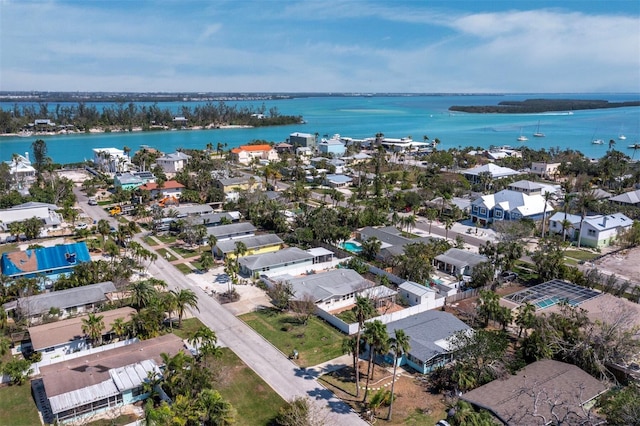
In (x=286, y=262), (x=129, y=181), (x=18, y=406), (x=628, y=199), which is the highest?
(x=129, y=181)

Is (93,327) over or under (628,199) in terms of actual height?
over

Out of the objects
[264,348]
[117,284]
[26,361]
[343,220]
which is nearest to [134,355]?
[26,361]

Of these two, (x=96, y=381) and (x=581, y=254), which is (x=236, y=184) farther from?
(x=96, y=381)

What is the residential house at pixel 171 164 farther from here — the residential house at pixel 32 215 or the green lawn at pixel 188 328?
the green lawn at pixel 188 328

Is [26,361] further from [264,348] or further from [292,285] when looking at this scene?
[292,285]

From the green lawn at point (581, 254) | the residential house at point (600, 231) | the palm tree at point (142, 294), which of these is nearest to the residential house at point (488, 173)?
the residential house at point (600, 231)

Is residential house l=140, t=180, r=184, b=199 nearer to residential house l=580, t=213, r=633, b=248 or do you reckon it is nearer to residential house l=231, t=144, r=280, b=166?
residential house l=231, t=144, r=280, b=166

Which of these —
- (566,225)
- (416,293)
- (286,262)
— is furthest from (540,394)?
(566,225)
